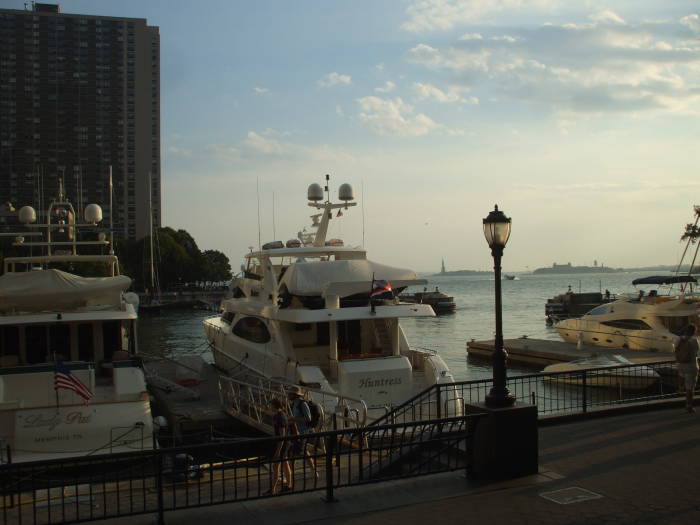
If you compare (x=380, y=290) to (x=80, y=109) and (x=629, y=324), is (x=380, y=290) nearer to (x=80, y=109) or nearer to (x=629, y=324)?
(x=629, y=324)

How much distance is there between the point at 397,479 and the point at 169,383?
45.3 feet

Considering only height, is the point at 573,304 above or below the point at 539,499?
below

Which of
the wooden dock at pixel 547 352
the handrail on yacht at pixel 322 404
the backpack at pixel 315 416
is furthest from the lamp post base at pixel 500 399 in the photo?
the wooden dock at pixel 547 352

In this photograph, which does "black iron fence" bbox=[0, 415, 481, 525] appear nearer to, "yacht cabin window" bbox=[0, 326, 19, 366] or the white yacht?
"yacht cabin window" bbox=[0, 326, 19, 366]

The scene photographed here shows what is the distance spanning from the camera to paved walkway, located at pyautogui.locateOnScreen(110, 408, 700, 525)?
7145mm

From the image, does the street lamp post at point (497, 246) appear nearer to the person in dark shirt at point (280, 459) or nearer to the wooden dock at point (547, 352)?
the person in dark shirt at point (280, 459)

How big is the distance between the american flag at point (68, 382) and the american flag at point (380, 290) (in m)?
6.82

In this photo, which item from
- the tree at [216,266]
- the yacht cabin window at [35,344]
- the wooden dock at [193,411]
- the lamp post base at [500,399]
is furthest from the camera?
the tree at [216,266]

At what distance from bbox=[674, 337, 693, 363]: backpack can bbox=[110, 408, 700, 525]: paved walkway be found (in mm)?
2798

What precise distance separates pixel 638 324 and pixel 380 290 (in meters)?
22.5

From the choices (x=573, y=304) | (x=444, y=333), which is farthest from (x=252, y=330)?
(x=573, y=304)

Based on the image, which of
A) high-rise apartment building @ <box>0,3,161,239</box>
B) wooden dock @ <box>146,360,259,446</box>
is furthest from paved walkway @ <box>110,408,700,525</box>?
high-rise apartment building @ <box>0,3,161,239</box>

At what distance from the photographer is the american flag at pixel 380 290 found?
16.4 metres

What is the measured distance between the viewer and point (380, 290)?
16484 mm
